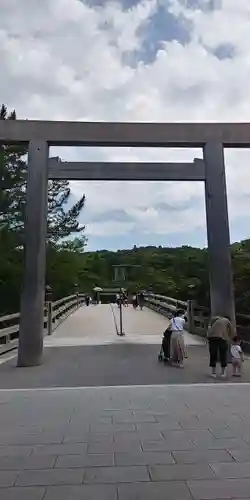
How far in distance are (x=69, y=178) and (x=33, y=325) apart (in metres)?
3.34

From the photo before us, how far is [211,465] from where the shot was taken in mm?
3678

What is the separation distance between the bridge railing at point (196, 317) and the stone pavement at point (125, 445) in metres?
5.19

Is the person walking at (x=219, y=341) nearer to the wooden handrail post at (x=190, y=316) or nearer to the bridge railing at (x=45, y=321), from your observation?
the bridge railing at (x=45, y=321)

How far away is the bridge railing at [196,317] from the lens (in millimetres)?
11742

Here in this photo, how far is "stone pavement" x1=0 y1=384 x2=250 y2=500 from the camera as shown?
325cm

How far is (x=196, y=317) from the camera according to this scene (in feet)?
50.2

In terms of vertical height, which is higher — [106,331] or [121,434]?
[106,331]

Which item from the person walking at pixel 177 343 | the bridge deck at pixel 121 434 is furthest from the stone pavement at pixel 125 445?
the person walking at pixel 177 343

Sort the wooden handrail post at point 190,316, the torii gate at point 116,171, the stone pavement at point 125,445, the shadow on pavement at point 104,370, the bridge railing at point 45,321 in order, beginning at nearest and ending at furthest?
the stone pavement at point 125,445
the shadow on pavement at point 104,370
the torii gate at point 116,171
the bridge railing at point 45,321
the wooden handrail post at point 190,316

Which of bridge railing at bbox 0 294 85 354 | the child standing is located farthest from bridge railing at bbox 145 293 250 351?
bridge railing at bbox 0 294 85 354

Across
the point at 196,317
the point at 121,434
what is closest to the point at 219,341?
the point at 121,434

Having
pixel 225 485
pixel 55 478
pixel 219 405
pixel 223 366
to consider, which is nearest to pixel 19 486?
pixel 55 478

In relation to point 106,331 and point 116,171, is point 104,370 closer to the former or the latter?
point 116,171

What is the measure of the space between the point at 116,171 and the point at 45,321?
762 centimetres
